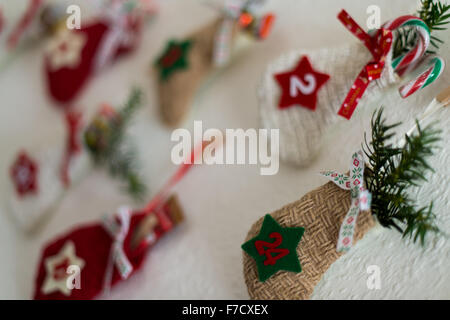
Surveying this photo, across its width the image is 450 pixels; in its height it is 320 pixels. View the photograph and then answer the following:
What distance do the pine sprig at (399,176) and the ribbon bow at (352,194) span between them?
0.02m

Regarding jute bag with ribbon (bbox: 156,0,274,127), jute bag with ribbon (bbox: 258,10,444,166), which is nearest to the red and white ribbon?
jute bag with ribbon (bbox: 156,0,274,127)

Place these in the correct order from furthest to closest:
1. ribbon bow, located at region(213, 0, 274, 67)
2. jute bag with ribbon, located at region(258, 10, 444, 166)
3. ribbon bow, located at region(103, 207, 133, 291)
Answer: ribbon bow, located at region(213, 0, 274, 67) → ribbon bow, located at region(103, 207, 133, 291) → jute bag with ribbon, located at region(258, 10, 444, 166)

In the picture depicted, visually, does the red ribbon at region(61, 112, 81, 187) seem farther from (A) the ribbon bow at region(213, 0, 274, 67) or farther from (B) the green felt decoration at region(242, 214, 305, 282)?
(B) the green felt decoration at region(242, 214, 305, 282)

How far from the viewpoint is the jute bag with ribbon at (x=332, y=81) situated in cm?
57

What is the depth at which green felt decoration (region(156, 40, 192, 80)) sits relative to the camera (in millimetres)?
876

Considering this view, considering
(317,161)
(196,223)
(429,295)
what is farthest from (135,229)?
(429,295)

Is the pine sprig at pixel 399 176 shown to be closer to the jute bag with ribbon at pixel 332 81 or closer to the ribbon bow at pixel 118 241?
the jute bag with ribbon at pixel 332 81

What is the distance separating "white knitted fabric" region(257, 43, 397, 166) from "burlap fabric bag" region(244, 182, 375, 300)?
98 millimetres

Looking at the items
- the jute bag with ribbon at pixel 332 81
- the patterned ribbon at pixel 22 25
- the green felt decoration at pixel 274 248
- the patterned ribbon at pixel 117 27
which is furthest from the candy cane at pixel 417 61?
the patterned ribbon at pixel 22 25

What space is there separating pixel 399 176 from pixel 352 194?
2.7 inches

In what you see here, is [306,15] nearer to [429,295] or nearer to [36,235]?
[429,295]

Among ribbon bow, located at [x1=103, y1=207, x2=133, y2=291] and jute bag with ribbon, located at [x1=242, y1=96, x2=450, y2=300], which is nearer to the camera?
jute bag with ribbon, located at [x1=242, y1=96, x2=450, y2=300]

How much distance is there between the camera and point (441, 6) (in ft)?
1.82

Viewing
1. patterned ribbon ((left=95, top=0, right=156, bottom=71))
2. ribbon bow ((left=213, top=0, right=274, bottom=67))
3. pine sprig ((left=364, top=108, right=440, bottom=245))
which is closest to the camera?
pine sprig ((left=364, top=108, right=440, bottom=245))
